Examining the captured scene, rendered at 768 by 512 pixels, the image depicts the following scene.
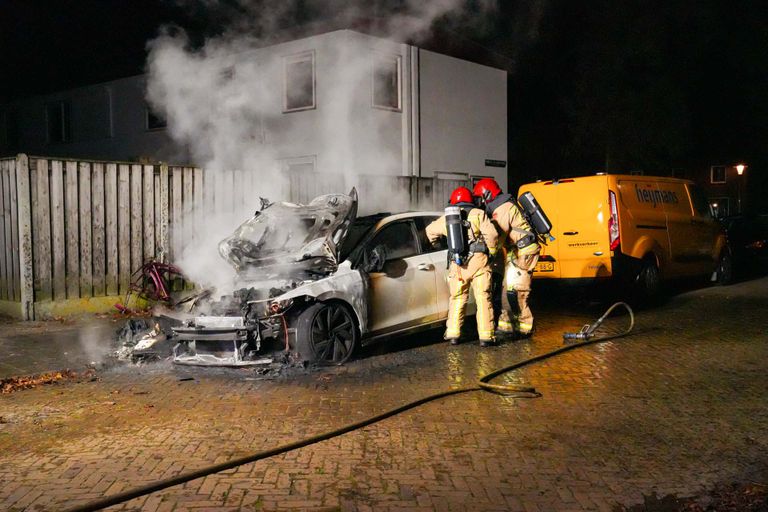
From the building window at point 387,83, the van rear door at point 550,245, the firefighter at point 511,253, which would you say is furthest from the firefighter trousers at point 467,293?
the building window at point 387,83

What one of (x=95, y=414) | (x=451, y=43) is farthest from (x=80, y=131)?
(x=95, y=414)

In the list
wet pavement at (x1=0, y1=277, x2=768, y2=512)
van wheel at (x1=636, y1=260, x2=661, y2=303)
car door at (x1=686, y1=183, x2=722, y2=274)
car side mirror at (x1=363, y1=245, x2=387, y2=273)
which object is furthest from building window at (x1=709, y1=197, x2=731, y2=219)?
car side mirror at (x1=363, y1=245, x2=387, y2=273)

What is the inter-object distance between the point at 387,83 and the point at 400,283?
1142cm

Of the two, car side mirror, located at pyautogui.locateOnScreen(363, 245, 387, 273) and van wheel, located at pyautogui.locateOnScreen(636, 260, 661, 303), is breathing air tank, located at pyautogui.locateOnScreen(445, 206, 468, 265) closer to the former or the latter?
car side mirror, located at pyautogui.locateOnScreen(363, 245, 387, 273)

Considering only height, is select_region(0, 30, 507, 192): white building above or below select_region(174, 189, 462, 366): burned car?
above

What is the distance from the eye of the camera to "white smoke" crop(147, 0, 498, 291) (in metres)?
14.4

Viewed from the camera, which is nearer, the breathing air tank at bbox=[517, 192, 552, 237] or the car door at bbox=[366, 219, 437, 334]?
the car door at bbox=[366, 219, 437, 334]

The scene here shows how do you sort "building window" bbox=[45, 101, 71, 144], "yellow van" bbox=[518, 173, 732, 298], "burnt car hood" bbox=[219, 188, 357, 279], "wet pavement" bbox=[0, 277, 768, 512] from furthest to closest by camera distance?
"building window" bbox=[45, 101, 71, 144]
"yellow van" bbox=[518, 173, 732, 298]
"burnt car hood" bbox=[219, 188, 357, 279]
"wet pavement" bbox=[0, 277, 768, 512]

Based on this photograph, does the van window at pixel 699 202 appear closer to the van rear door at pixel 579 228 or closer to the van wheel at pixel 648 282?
the van wheel at pixel 648 282

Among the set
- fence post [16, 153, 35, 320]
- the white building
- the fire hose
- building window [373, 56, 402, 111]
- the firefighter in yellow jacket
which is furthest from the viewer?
building window [373, 56, 402, 111]

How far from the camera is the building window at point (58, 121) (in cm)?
2478

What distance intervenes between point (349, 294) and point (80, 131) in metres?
20.5

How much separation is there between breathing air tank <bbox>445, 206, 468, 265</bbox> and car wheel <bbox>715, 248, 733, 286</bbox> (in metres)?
8.58

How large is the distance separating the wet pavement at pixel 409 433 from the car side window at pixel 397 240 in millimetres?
1164
